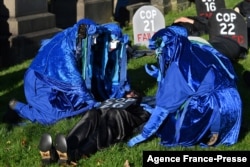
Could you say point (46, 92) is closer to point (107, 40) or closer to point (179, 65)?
point (107, 40)

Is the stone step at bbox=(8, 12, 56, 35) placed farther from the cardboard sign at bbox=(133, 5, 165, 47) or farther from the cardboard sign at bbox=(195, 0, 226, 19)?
the cardboard sign at bbox=(195, 0, 226, 19)

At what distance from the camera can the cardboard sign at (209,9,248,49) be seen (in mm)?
9555

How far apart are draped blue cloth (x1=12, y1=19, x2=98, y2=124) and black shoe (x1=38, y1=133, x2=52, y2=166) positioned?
1127 mm

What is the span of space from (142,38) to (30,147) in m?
4.91

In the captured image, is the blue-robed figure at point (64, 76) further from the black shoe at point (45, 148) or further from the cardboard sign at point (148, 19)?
the cardboard sign at point (148, 19)

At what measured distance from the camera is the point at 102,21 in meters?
12.6

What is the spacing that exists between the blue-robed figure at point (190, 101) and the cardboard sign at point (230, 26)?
4056mm

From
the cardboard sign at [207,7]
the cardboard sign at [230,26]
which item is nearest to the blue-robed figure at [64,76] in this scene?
the cardboard sign at [230,26]

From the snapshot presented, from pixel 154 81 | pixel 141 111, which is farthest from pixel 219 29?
pixel 141 111

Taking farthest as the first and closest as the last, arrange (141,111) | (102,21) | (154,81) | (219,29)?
(102,21), (219,29), (154,81), (141,111)

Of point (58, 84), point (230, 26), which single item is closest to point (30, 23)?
point (230, 26)

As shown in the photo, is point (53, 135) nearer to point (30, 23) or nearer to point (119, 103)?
point (119, 103)

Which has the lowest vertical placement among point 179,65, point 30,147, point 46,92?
point 30,147

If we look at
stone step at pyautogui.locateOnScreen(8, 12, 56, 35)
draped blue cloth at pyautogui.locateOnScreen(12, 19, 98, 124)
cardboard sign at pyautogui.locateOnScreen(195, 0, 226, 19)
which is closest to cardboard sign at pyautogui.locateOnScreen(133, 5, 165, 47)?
stone step at pyautogui.locateOnScreen(8, 12, 56, 35)
